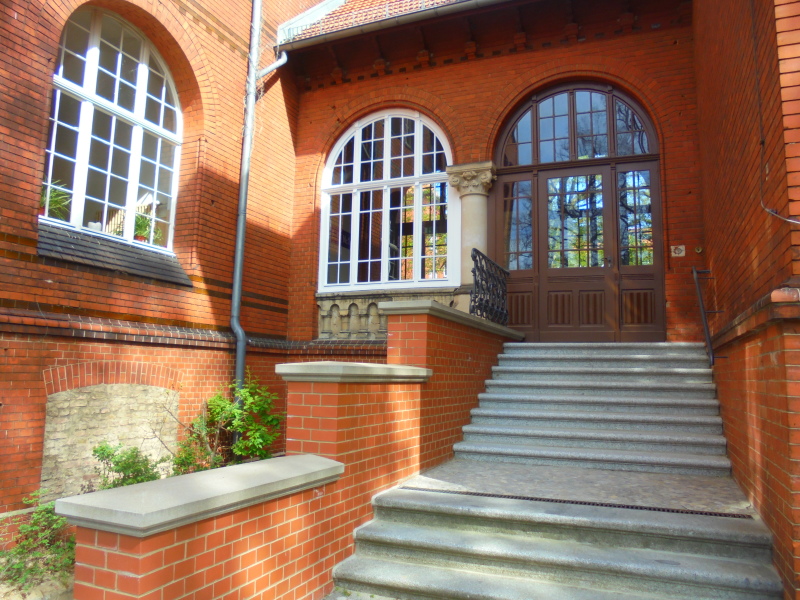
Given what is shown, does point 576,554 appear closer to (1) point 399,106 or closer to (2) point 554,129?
(2) point 554,129

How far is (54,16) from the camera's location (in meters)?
5.95

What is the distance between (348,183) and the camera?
986 cm

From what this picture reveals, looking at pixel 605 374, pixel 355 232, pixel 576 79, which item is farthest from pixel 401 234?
pixel 605 374

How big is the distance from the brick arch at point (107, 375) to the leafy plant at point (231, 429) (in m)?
0.62

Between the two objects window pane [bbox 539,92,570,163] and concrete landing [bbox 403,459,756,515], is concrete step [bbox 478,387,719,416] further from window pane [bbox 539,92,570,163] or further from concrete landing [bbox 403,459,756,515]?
window pane [bbox 539,92,570,163]

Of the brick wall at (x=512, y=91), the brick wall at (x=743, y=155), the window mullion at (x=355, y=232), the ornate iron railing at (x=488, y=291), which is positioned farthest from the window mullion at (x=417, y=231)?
the brick wall at (x=743, y=155)

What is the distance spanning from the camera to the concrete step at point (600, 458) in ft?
14.6

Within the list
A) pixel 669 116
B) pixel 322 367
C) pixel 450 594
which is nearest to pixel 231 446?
pixel 322 367

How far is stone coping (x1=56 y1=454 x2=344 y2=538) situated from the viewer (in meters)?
2.13

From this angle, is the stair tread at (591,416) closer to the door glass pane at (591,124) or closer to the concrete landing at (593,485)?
the concrete landing at (593,485)

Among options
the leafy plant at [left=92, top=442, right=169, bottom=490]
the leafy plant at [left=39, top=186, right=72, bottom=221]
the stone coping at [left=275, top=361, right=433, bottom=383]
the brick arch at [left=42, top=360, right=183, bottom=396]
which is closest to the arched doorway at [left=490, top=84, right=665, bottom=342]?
the brick arch at [left=42, top=360, right=183, bottom=396]

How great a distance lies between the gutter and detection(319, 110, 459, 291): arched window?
4.40ft

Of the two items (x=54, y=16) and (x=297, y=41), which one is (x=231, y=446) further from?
(x=297, y=41)

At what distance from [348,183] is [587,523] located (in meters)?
7.58
